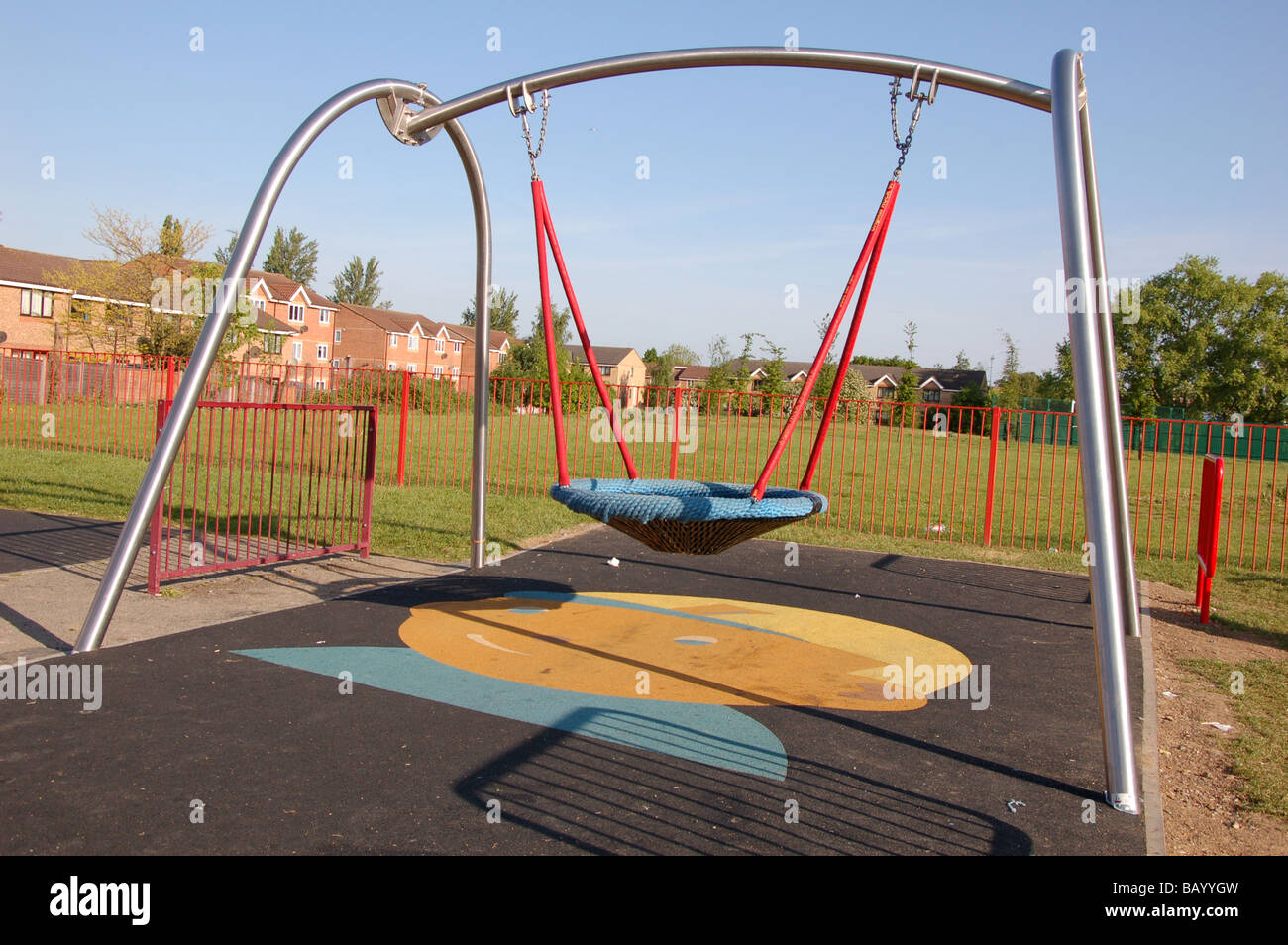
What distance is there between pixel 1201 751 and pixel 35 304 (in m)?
46.0

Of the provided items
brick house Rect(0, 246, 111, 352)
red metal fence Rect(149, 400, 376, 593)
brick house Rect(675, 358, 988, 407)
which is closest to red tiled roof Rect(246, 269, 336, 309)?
brick house Rect(0, 246, 111, 352)

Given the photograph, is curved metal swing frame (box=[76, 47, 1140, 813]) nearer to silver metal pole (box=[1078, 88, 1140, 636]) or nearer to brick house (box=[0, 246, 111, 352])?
silver metal pole (box=[1078, 88, 1140, 636])

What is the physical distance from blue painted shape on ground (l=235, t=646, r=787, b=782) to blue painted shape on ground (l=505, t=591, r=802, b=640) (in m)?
1.92

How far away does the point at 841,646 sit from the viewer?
6.62 metres

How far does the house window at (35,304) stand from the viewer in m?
38.7

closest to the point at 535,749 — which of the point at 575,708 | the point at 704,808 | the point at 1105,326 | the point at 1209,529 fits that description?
the point at 575,708

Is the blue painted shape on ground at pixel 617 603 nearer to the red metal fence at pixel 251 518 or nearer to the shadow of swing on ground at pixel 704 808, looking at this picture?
the red metal fence at pixel 251 518

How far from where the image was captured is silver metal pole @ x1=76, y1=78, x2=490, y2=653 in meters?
5.46

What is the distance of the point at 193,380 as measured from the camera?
5457 millimetres

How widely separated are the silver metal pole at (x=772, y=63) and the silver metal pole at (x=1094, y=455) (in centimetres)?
55

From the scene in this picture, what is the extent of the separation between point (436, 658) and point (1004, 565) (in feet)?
22.6

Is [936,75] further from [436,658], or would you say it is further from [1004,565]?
[1004,565]

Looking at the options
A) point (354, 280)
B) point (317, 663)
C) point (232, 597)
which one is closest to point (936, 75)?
point (317, 663)
